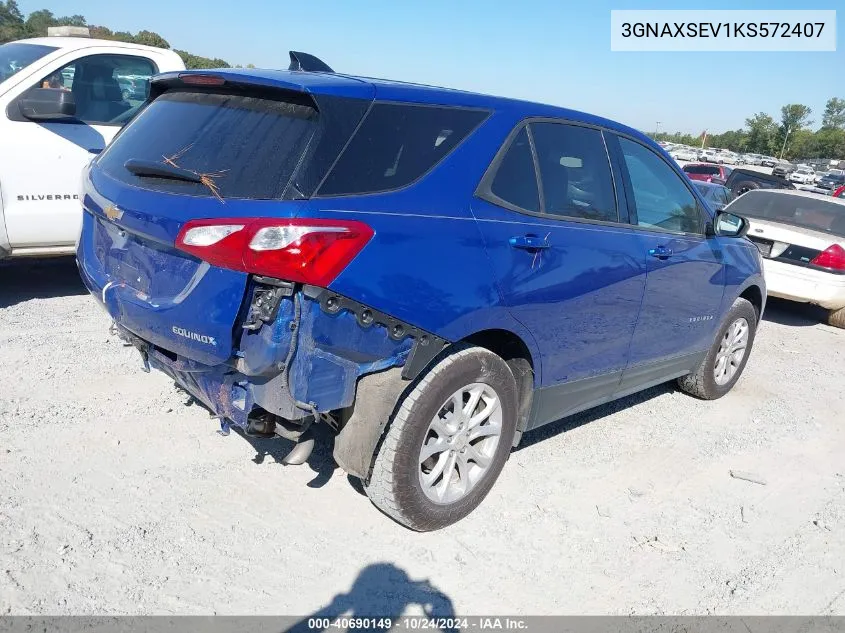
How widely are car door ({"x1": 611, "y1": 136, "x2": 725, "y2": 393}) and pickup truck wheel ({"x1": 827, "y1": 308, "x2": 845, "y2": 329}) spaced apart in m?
4.65

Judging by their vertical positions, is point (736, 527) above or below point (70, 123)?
below

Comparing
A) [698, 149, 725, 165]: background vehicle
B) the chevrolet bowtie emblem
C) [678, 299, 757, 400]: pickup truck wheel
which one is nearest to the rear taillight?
the chevrolet bowtie emblem

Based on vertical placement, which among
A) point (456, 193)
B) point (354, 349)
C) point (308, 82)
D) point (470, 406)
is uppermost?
point (308, 82)

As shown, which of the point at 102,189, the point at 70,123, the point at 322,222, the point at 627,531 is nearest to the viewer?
the point at 322,222

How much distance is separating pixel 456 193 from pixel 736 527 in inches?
89.7

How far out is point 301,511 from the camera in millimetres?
3236

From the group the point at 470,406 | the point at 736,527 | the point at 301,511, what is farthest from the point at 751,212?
the point at 301,511

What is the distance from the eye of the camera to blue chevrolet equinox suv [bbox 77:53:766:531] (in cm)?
256

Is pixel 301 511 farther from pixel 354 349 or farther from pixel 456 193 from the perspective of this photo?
pixel 456 193

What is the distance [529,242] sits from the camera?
3.19 m

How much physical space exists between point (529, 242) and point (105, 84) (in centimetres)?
462

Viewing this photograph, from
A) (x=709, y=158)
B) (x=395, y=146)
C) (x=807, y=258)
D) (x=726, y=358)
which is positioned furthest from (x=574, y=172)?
(x=709, y=158)

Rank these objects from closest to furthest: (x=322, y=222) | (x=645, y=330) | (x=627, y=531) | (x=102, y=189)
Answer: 1. (x=322, y=222)
2. (x=102, y=189)
3. (x=627, y=531)
4. (x=645, y=330)

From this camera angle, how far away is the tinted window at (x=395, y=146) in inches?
105
